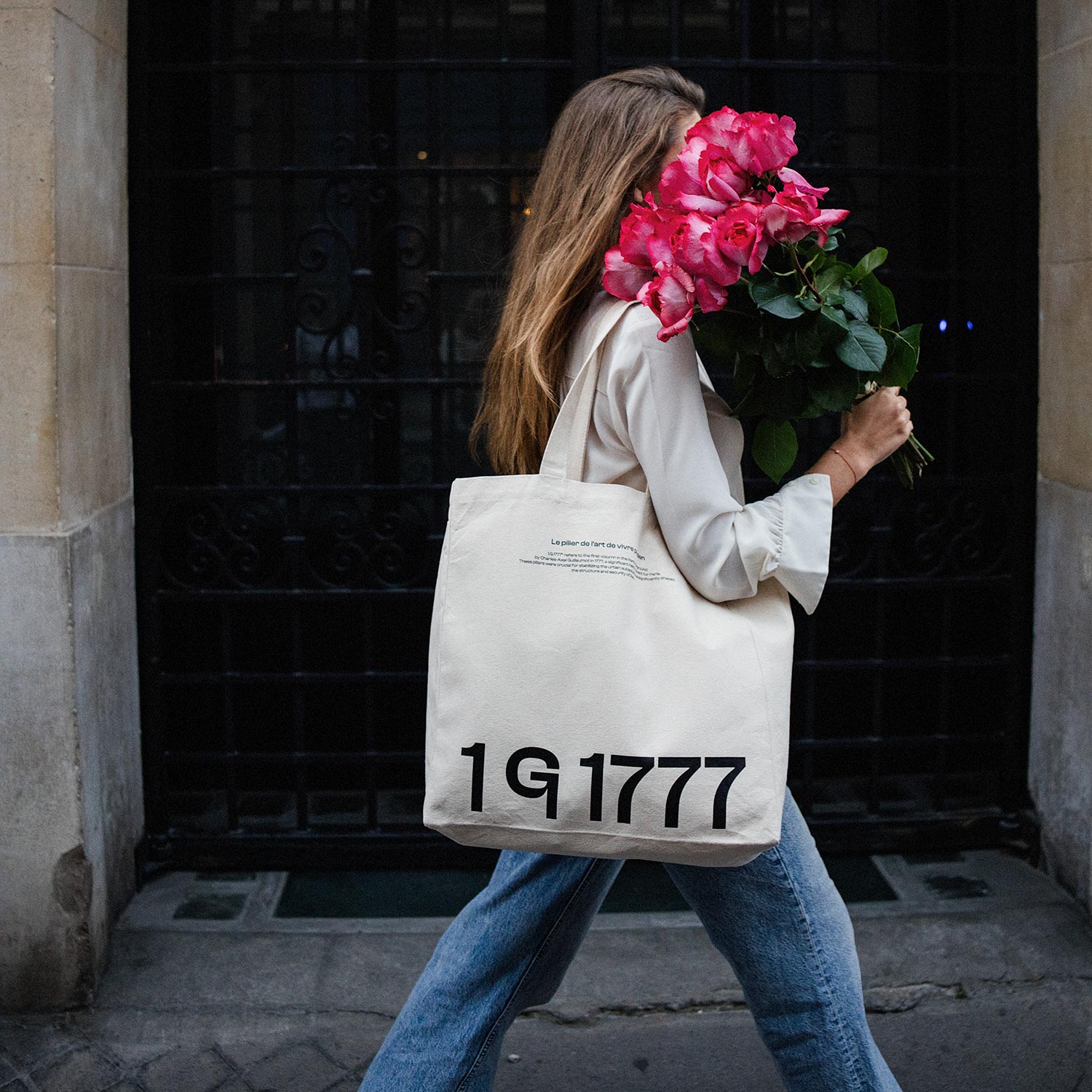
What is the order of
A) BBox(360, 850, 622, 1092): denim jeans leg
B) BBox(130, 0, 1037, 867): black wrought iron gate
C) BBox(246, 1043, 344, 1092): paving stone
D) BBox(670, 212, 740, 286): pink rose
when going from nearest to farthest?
BBox(670, 212, 740, 286): pink rose < BBox(360, 850, 622, 1092): denim jeans leg < BBox(246, 1043, 344, 1092): paving stone < BBox(130, 0, 1037, 867): black wrought iron gate

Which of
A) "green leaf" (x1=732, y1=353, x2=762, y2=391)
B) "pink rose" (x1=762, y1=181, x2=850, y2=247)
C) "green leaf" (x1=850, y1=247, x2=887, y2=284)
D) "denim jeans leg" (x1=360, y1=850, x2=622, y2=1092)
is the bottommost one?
"denim jeans leg" (x1=360, y1=850, x2=622, y2=1092)

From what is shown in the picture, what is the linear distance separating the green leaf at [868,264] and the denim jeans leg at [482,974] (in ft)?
3.57

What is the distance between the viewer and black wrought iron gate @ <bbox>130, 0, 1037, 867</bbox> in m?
4.09

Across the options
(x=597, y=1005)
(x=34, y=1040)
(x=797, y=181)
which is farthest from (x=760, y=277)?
(x=34, y=1040)

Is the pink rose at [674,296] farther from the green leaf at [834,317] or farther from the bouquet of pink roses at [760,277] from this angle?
the green leaf at [834,317]

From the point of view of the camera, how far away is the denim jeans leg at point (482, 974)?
2.52m

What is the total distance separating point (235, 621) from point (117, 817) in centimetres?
101

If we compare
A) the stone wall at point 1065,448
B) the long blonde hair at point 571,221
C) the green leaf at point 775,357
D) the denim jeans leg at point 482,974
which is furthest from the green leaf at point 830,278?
the stone wall at point 1065,448

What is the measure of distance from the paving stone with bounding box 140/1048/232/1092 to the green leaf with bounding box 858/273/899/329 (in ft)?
7.28

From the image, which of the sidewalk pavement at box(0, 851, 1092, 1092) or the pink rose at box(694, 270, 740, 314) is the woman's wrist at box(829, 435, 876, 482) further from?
the sidewalk pavement at box(0, 851, 1092, 1092)

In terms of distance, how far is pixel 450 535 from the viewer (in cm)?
226

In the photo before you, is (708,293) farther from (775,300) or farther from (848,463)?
(848,463)

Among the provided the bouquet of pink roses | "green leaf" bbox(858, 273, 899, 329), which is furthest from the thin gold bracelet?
"green leaf" bbox(858, 273, 899, 329)

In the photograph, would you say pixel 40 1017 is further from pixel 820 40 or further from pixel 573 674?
pixel 820 40
